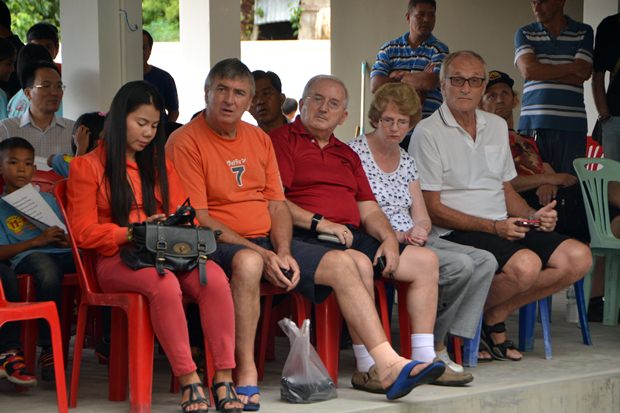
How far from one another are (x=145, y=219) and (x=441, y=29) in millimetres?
8046

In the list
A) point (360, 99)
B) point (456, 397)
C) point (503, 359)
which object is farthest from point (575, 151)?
point (360, 99)

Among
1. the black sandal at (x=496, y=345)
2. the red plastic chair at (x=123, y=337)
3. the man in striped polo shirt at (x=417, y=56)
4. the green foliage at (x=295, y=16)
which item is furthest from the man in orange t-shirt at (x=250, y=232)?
the green foliage at (x=295, y=16)

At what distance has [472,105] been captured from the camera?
5.22 metres

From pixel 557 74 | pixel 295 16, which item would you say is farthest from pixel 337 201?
pixel 295 16

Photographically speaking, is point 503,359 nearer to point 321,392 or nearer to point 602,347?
point 602,347

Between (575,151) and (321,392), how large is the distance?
121 inches

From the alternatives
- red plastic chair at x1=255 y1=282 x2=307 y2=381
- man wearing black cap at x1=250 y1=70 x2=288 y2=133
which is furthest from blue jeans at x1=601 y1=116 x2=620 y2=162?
red plastic chair at x1=255 y1=282 x2=307 y2=381

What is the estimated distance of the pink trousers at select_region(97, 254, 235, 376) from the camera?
12.6 feet

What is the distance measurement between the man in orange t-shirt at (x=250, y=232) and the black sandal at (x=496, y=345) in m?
1.01

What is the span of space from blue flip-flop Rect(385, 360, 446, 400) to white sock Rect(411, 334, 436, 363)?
15.4 inches

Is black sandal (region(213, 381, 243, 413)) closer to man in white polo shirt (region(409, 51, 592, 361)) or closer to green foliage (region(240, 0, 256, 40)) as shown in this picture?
man in white polo shirt (region(409, 51, 592, 361))

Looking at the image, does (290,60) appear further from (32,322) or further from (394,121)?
(32,322)

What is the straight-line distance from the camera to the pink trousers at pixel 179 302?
3.84 meters

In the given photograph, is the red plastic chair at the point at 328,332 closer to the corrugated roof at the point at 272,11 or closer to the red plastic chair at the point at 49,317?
the red plastic chair at the point at 49,317
